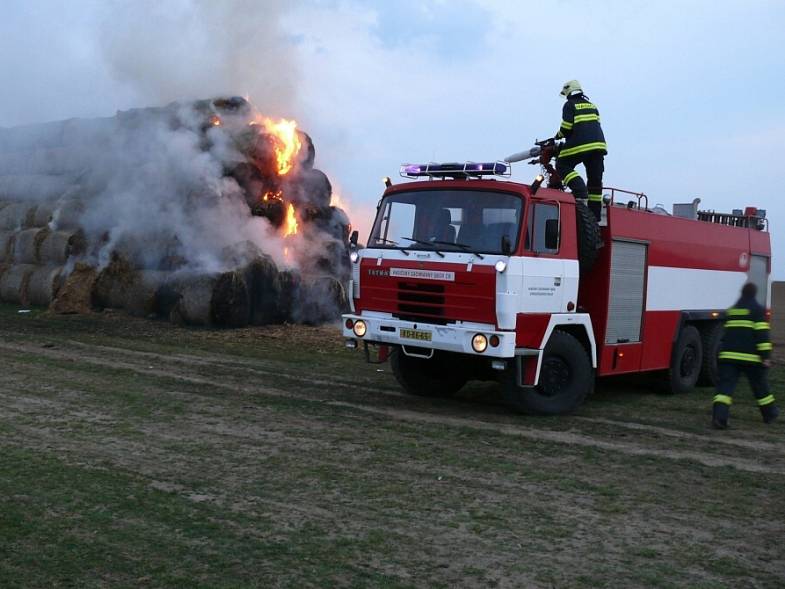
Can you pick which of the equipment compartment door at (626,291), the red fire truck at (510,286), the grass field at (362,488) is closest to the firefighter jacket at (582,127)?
the red fire truck at (510,286)

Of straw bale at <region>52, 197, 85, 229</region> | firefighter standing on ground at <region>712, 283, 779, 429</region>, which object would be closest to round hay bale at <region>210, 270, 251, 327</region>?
straw bale at <region>52, 197, 85, 229</region>

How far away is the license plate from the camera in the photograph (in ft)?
31.9

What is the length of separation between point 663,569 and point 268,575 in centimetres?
239

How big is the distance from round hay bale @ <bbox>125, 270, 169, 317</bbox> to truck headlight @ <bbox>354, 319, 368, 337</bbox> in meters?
8.81

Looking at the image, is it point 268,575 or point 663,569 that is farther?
point 663,569

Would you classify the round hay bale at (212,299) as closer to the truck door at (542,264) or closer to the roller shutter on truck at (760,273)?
the truck door at (542,264)

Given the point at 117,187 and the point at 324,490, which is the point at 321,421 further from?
the point at 117,187

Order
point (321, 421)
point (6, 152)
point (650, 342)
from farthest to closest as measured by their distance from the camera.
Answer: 1. point (6, 152)
2. point (650, 342)
3. point (321, 421)

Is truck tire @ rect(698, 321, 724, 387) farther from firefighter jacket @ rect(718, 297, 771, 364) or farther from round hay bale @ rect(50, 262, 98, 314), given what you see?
round hay bale @ rect(50, 262, 98, 314)

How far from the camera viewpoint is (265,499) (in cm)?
632

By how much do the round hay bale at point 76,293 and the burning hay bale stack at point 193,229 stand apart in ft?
0.09

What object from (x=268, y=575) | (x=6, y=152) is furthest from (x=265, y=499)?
(x=6, y=152)

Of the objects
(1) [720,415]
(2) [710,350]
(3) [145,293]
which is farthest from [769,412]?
(3) [145,293]

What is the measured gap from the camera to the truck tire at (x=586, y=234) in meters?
10.4
